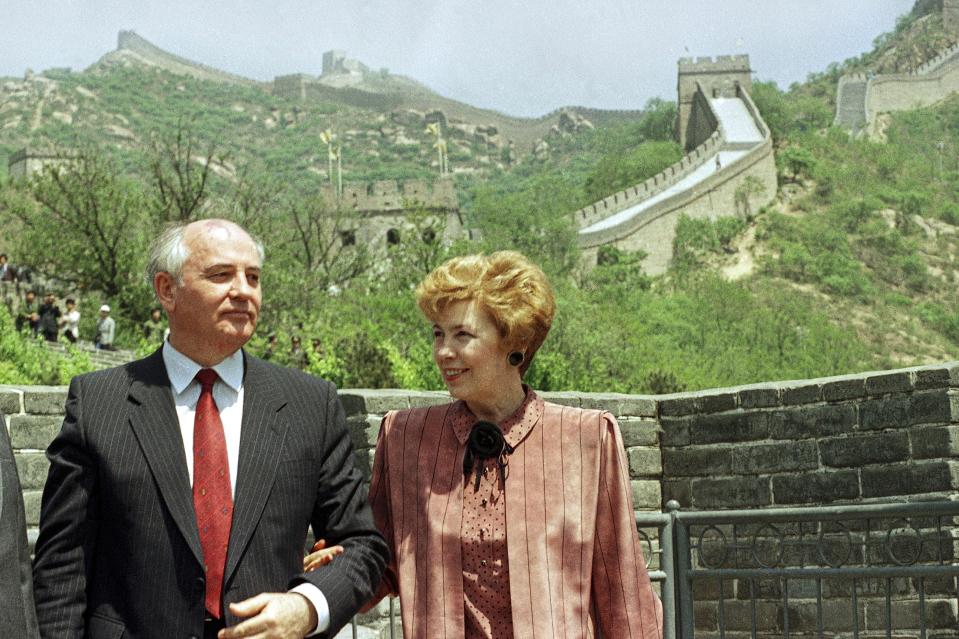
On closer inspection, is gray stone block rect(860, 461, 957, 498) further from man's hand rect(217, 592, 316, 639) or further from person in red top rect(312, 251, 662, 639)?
man's hand rect(217, 592, 316, 639)

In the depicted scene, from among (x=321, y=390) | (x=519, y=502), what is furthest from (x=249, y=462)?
(x=519, y=502)

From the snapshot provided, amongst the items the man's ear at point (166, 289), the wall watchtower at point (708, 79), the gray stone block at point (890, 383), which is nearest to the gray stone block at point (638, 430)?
the gray stone block at point (890, 383)

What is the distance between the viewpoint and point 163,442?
3371 millimetres

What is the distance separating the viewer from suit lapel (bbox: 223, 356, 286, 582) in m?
3.32

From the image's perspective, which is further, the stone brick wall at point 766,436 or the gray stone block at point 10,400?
the stone brick wall at point 766,436

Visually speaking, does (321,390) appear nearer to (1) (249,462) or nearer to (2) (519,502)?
(1) (249,462)

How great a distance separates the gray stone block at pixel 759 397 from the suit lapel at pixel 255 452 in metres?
6.31

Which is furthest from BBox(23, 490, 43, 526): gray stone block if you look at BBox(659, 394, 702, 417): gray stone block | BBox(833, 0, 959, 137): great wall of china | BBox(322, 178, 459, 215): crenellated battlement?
BBox(833, 0, 959, 137): great wall of china

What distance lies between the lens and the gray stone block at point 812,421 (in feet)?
29.8

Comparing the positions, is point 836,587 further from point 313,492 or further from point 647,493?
point 313,492

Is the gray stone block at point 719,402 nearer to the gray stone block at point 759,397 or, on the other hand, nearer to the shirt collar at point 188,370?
the gray stone block at point 759,397

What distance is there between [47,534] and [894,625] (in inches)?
271

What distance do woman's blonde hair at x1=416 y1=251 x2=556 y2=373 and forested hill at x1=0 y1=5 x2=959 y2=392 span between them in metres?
14.9

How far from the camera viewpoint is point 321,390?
11.9 feet
